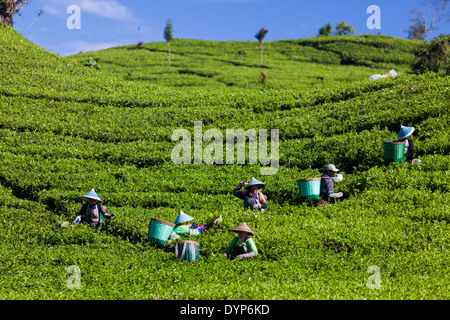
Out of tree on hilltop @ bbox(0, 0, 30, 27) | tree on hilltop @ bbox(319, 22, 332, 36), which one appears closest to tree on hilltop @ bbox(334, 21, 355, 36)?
tree on hilltop @ bbox(319, 22, 332, 36)

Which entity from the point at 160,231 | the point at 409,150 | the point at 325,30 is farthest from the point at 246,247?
the point at 325,30

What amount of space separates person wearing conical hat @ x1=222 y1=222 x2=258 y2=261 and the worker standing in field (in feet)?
12.7

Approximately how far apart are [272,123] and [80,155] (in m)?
8.46

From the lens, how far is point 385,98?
835 inches

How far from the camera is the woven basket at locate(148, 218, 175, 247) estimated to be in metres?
11.5

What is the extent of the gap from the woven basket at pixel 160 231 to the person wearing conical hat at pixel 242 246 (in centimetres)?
167

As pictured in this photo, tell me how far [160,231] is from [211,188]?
4696mm

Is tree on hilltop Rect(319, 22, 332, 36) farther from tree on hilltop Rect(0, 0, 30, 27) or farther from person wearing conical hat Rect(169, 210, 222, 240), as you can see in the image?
person wearing conical hat Rect(169, 210, 222, 240)

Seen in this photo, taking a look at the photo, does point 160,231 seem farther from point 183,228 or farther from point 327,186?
point 327,186
